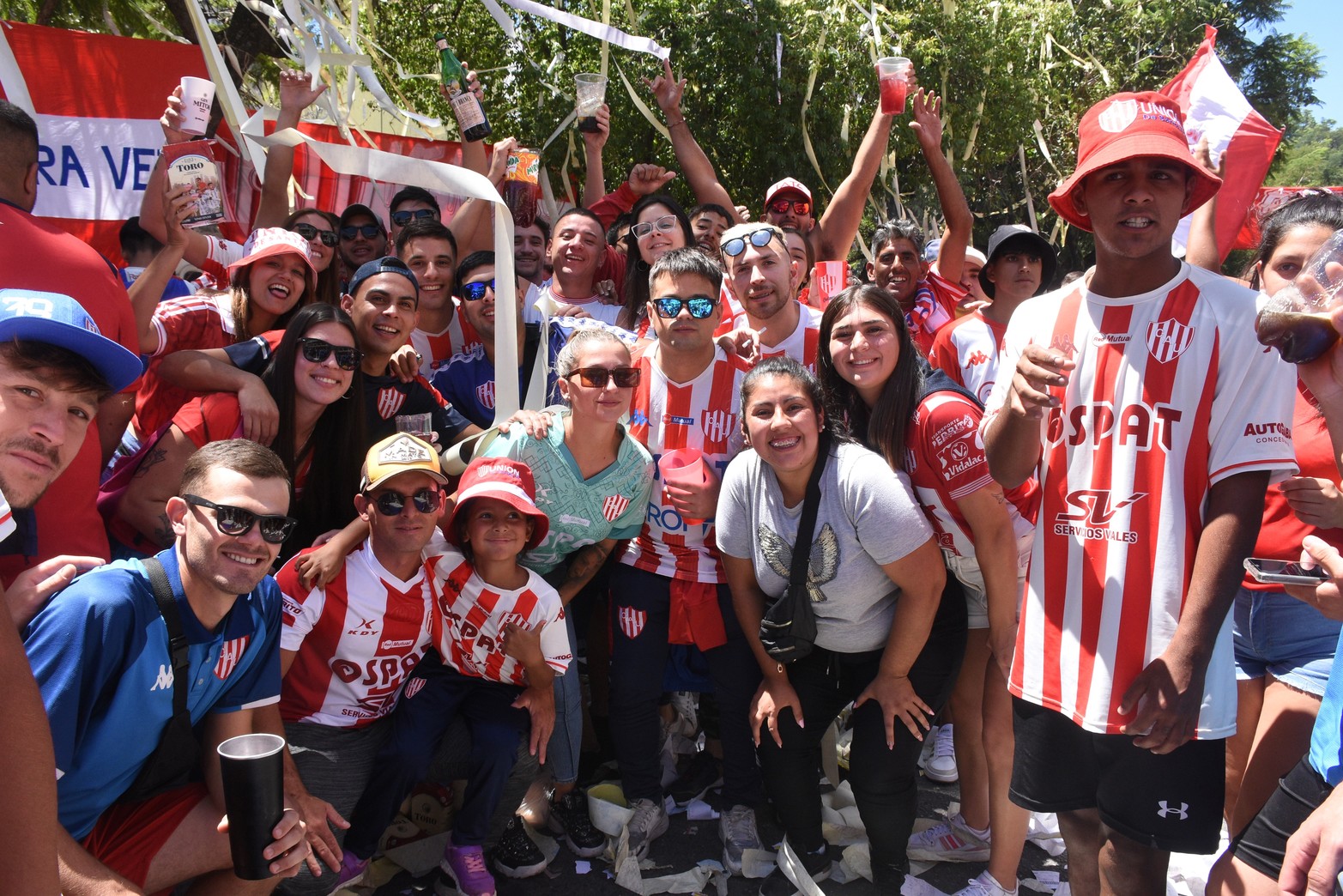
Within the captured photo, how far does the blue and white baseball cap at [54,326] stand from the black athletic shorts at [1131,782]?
8.03 ft

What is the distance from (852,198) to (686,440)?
2.30m

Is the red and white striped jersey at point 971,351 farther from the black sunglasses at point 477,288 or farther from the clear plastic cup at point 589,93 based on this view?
the clear plastic cup at point 589,93

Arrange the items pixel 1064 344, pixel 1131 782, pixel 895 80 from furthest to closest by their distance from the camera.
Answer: pixel 895 80 < pixel 1064 344 < pixel 1131 782

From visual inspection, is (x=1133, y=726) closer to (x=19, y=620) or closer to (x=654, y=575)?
(x=654, y=575)

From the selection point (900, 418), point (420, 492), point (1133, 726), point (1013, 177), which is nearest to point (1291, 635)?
point (1133, 726)

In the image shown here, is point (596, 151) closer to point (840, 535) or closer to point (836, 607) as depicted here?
point (840, 535)

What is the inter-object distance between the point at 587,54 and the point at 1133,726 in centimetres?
820

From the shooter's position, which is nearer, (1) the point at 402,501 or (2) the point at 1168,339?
(2) the point at 1168,339

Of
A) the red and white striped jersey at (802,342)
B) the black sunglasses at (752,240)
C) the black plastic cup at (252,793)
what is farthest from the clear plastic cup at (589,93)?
the black plastic cup at (252,793)

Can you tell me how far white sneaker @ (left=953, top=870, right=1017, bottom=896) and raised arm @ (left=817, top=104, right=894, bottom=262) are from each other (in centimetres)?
342

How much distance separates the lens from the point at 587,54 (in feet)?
28.7

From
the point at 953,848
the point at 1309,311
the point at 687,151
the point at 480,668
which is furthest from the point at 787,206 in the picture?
the point at 1309,311

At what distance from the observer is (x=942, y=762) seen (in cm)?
426

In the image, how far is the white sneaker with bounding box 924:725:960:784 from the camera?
421 centimetres
